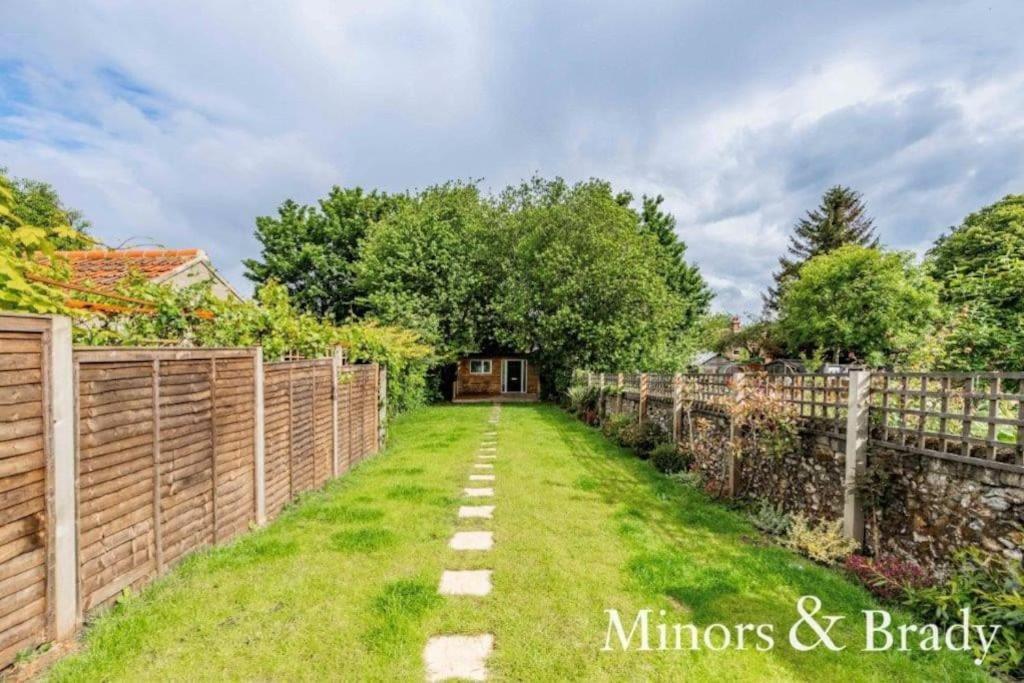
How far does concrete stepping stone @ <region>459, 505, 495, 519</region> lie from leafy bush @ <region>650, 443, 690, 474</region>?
381 centimetres

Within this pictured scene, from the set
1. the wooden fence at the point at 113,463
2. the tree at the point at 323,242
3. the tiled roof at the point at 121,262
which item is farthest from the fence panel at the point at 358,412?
the tree at the point at 323,242

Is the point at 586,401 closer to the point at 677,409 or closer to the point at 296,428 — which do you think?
the point at 677,409

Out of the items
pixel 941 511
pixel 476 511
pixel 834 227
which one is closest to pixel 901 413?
pixel 941 511

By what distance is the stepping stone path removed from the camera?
8.54ft

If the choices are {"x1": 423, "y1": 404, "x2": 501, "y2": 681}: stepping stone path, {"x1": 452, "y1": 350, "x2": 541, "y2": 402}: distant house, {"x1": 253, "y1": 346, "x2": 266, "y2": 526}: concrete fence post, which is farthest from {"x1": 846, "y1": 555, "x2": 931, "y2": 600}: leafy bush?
{"x1": 452, "y1": 350, "x2": 541, "y2": 402}: distant house

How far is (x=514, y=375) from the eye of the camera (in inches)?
1022

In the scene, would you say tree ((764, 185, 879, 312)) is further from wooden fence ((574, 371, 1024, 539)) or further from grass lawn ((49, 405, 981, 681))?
grass lawn ((49, 405, 981, 681))

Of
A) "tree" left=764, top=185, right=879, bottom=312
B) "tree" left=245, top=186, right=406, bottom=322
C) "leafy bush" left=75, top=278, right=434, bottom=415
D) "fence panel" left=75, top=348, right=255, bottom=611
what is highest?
"tree" left=764, top=185, right=879, bottom=312

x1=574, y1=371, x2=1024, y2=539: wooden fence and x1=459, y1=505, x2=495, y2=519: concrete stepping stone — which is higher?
x1=574, y1=371, x2=1024, y2=539: wooden fence

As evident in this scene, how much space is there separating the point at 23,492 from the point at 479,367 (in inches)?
915

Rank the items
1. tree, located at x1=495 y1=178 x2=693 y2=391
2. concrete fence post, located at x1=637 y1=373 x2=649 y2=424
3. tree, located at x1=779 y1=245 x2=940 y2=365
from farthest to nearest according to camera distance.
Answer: tree, located at x1=779 y1=245 x2=940 y2=365 < tree, located at x1=495 y1=178 x2=693 y2=391 < concrete fence post, located at x1=637 y1=373 x2=649 y2=424

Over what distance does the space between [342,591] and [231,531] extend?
5.65ft

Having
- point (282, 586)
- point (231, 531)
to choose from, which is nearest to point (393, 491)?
point (231, 531)

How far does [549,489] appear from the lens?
21.7ft
